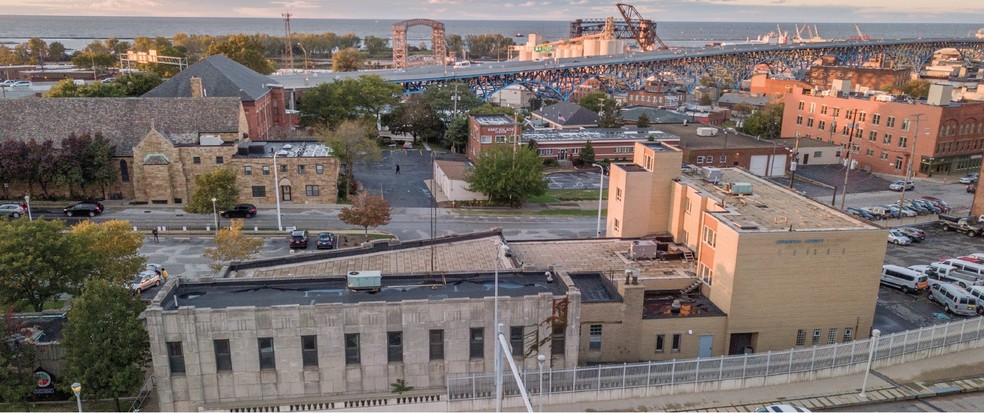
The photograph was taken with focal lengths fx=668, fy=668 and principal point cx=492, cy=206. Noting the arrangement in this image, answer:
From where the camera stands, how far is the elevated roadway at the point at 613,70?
124 m

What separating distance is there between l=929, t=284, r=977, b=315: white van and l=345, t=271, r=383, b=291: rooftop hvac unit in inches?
1463

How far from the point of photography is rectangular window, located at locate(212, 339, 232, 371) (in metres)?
26.4

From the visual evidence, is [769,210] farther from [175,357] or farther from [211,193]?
[211,193]

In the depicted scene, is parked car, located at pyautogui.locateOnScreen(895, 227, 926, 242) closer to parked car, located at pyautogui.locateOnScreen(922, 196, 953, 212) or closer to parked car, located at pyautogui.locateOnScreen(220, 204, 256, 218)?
parked car, located at pyautogui.locateOnScreen(922, 196, 953, 212)

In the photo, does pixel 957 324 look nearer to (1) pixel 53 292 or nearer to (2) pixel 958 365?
(2) pixel 958 365

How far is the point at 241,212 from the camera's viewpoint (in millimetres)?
60094

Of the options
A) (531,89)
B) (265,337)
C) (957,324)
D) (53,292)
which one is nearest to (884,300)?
(957,324)

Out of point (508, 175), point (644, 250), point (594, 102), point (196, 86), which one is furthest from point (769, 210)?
point (594, 102)

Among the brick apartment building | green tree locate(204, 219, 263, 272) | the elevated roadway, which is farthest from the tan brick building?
the elevated roadway

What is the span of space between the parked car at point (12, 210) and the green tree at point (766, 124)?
91.9 m

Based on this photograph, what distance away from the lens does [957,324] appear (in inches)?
1363

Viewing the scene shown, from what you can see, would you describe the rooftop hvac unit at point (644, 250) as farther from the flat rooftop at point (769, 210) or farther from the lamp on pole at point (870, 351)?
the lamp on pole at point (870, 351)

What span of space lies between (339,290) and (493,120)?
5529 centimetres

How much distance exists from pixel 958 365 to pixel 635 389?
17.8m
